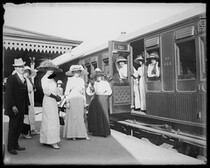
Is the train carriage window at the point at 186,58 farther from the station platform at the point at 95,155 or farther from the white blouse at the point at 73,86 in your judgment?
the white blouse at the point at 73,86

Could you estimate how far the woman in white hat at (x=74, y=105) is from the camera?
185 inches

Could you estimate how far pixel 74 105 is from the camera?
4.72 metres

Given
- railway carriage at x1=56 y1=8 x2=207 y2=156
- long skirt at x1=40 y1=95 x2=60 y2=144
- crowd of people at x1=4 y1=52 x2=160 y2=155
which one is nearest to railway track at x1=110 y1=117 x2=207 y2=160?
railway carriage at x1=56 y1=8 x2=207 y2=156

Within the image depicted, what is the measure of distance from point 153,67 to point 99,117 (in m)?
1.86

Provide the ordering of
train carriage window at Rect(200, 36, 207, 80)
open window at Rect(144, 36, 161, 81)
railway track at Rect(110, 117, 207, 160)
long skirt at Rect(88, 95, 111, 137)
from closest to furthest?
train carriage window at Rect(200, 36, 207, 80)
railway track at Rect(110, 117, 207, 160)
open window at Rect(144, 36, 161, 81)
long skirt at Rect(88, 95, 111, 137)

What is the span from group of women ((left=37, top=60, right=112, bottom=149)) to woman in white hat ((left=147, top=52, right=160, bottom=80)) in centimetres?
111

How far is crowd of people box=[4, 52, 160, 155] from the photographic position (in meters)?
3.90

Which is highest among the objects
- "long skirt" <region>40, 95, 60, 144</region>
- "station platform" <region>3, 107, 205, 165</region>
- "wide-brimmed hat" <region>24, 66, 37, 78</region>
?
"wide-brimmed hat" <region>24, 66, 37, 78</region>

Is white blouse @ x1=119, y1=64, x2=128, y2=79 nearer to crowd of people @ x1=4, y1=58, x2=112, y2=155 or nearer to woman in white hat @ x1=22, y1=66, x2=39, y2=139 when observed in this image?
crowd of people @ x1=4, y1=58, x2=112, y2=155

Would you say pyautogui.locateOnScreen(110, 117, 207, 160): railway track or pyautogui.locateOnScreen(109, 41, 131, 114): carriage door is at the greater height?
pyautogui.locateOnScreen(109, 41, 131, 114): carriage door

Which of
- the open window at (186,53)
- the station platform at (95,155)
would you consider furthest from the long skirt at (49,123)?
the open window at (186,53)

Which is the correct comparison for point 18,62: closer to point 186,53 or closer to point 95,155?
point 95,155

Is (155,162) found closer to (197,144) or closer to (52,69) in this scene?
(197,144)

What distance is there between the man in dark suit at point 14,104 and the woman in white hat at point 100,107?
1.80 meters
